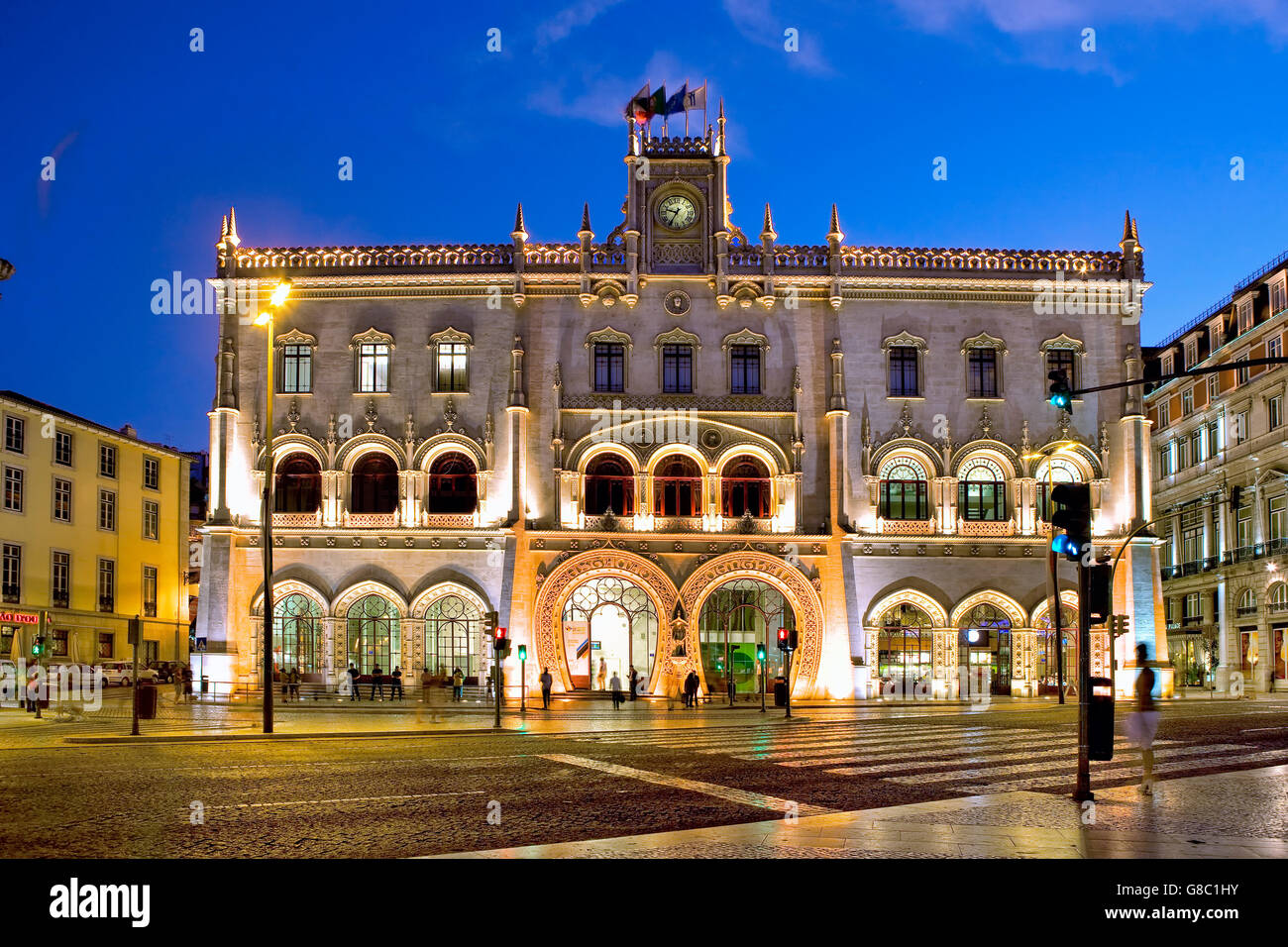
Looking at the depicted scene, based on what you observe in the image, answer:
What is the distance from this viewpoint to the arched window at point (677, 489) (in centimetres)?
4550

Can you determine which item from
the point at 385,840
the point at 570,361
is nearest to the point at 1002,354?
the point at 570,361

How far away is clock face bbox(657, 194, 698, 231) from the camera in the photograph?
4719 cm

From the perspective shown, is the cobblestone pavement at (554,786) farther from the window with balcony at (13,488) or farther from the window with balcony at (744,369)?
the window with balcony at (13,488)

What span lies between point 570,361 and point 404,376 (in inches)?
249

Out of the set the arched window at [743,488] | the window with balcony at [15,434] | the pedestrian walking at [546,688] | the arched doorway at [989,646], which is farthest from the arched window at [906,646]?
the window with balcony at [15,434]

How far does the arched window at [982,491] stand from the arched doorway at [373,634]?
71.3 feet

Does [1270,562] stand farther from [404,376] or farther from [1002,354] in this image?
[404,376]

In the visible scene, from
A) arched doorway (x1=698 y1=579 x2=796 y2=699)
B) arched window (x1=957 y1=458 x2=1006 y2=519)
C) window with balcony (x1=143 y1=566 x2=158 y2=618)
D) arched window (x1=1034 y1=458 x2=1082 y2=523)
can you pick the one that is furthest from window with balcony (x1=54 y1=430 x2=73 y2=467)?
arched window (x1=1034 y1=458 x2=1082 y2=523)

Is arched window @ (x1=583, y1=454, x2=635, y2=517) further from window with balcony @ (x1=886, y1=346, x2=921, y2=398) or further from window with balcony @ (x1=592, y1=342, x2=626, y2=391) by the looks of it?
window with balcony @ (x1=886, y1=346, x2=921, y2=398)

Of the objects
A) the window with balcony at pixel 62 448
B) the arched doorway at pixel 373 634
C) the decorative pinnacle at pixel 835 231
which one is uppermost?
the decorative pinnacle at pixel 835 231

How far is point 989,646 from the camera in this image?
1784 inches

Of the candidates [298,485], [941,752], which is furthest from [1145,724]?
[298,485]

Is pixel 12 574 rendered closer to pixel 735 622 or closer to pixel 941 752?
pixel 735 622

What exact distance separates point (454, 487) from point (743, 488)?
10.9 meters
